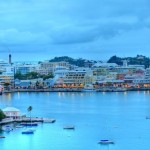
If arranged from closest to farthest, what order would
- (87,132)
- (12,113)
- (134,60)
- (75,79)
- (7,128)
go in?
(87,132) < (7,128) < (12,113) < (75,79) < (134,60)

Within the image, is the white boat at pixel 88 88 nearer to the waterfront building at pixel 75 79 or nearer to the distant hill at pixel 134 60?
the waterfront building at pixel 75 79

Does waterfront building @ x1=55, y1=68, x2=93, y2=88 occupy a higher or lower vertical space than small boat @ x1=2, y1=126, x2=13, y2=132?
higher

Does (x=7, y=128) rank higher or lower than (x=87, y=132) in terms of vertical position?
higher

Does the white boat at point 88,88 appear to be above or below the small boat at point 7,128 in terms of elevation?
above

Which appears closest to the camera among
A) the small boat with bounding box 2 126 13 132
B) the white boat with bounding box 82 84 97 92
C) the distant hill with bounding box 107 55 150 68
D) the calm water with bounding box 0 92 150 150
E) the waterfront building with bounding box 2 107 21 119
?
the calm water with bounding box 0 92 150 150

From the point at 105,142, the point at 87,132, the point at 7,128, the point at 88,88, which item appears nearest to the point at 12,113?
the point at 7,128

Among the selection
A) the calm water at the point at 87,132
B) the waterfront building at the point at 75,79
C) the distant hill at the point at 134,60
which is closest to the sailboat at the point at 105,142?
the calm water at the point at 87,132

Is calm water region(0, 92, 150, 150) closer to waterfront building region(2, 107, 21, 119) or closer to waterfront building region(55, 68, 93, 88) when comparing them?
waterfront building region(2, 107, 21, 119)

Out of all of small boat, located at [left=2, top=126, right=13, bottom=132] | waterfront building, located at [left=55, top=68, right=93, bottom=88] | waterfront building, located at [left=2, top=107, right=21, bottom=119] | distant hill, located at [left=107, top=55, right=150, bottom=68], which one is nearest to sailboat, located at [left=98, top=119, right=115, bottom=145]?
small boat, located at [left=2, top=126, right=13, bottom=132]

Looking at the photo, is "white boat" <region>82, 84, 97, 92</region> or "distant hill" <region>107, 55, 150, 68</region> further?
"distant hill" <region>107, 55, 150, 68</region>

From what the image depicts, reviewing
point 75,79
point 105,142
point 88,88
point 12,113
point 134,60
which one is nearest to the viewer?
point 105,142

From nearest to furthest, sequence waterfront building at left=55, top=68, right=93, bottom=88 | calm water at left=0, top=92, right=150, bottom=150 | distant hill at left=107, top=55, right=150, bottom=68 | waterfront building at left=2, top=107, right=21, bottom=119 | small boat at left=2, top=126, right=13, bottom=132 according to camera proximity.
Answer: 1. calm water at left=0, top=92, right=150, bottom=150
2. small boat at left=2, top=126, right=13, bottom=132
3. waterfront building at left=2, top=107, right=21, bottom=119
4. waterfront building at left=55, top=68, right=93, bottom=88
5. distant hill at left=107, top=55, right=150, bottom=68

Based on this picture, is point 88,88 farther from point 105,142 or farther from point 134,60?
point 105,142

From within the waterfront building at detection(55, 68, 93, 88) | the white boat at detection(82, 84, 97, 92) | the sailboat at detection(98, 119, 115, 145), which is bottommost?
the sailboat at detection(98, 119, 115, 145)
